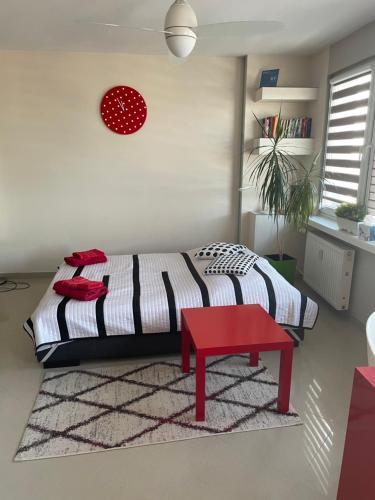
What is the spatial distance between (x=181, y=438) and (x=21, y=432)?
0.87m

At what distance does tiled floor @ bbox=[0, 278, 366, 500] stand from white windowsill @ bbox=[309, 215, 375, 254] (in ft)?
3.58

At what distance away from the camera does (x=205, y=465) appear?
185 cm

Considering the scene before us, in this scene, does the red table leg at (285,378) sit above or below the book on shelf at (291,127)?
below

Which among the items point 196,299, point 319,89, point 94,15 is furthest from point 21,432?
point 319,89

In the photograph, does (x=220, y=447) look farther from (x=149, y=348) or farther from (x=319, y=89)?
(x=319, y=89)

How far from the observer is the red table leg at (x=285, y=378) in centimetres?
211

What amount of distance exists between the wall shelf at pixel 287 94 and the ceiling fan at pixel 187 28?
1837 millimetres

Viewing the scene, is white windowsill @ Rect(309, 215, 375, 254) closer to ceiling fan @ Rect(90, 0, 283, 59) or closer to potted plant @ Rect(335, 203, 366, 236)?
potted plant @ Rect(335, 203, 366, 236)

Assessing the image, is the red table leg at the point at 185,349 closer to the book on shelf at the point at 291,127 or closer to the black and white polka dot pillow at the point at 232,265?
the black and white polka dot pillow at the point at 232,265

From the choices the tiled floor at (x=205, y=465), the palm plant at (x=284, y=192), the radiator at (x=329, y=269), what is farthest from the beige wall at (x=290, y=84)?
the tiled floor at (x=205, y=465)

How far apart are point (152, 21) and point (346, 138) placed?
197 centimetres

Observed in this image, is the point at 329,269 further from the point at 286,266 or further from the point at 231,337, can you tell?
the point at 231,337

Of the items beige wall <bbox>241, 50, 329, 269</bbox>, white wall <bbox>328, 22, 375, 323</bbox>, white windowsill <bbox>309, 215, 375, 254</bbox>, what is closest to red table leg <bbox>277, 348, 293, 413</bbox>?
white windowsill <bbox>309, 215, 375, 254</bbox>

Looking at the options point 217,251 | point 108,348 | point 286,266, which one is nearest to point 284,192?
point 286,266
